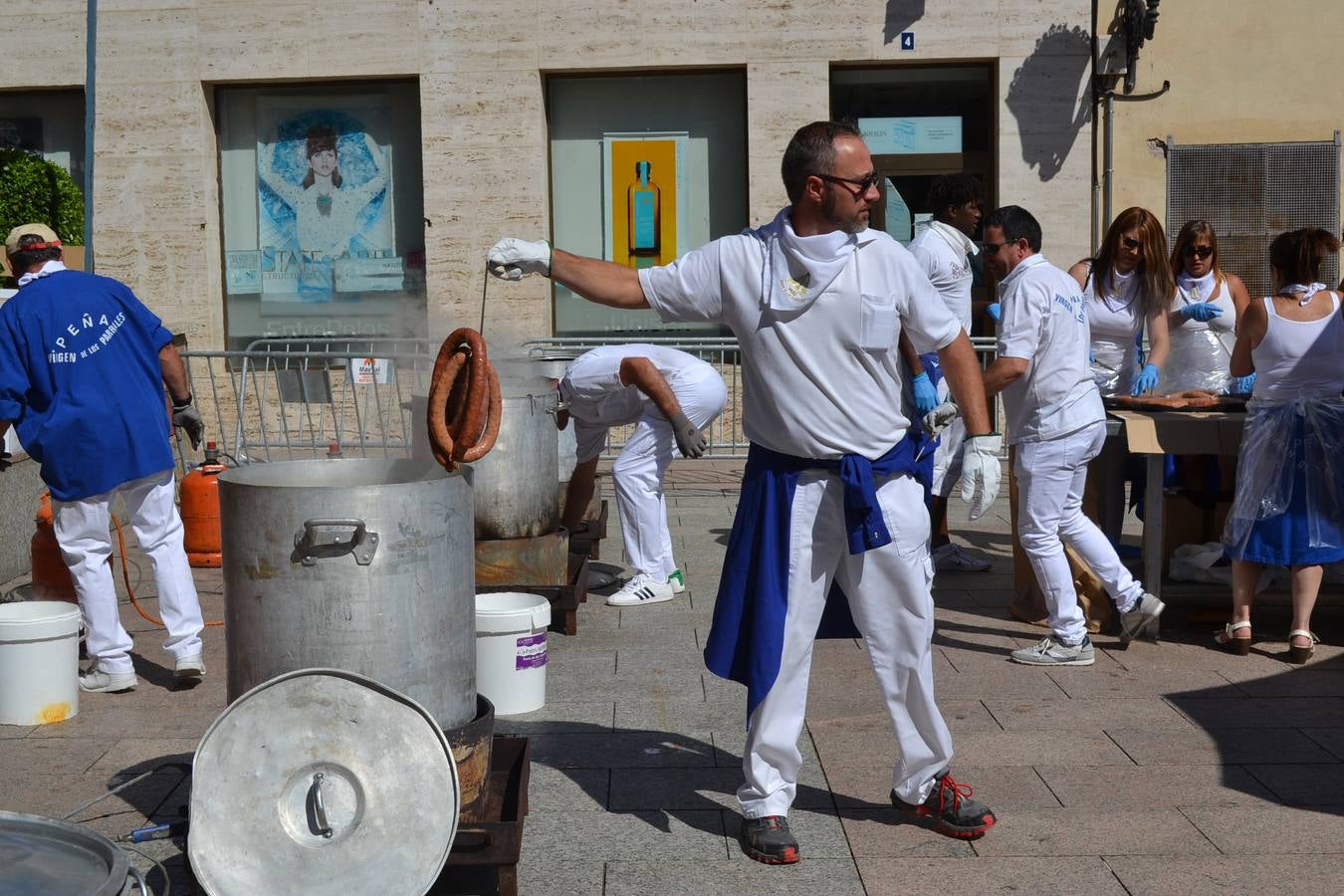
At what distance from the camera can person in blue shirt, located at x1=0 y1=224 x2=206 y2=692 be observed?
580 cm

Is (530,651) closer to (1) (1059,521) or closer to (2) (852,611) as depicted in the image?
(2) (852,611)

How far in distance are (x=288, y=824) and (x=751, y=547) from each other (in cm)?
149

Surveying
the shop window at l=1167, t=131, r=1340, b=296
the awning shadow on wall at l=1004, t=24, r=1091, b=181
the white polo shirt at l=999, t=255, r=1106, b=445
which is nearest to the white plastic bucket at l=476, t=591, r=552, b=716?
the white polo shirt at l=999, t=255, r=1106, b=445

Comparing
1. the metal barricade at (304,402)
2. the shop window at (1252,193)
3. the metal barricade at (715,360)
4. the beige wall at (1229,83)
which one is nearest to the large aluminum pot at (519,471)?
the metal barricade at (304,402)

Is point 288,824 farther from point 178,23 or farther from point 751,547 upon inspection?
point 178,23

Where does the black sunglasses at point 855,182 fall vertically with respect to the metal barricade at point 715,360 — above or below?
above

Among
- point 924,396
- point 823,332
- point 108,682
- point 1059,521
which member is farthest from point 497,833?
point 1059,521

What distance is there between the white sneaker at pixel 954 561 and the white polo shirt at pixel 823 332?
14.2ft

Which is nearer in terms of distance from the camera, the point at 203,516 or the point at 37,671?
the point at 37,671

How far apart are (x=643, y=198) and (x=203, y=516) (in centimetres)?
683

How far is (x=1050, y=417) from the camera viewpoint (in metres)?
6.34

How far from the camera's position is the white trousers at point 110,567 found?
5.95 metres

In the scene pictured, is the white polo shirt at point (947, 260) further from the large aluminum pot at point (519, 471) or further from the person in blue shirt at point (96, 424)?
the person in blue shirt at point (96, 424)

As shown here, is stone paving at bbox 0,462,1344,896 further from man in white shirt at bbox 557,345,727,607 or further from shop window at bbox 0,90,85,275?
shop window at bbox 0,90,85,275
